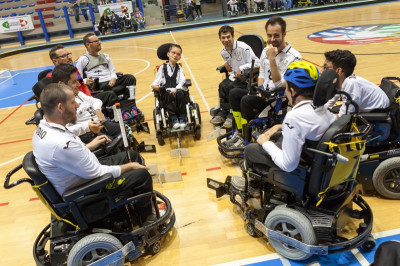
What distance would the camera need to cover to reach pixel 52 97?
2186 mm

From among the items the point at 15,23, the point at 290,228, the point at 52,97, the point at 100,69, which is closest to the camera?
the point at 52,97

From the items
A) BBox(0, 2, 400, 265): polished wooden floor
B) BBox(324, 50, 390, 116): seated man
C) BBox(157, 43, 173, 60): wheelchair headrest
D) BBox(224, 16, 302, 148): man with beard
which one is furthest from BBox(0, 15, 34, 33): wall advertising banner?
BBox(324, 50, 390, 116): seated man

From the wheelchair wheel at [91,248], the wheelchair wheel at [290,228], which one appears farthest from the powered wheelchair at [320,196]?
the wheelchair wheel at [91,248]

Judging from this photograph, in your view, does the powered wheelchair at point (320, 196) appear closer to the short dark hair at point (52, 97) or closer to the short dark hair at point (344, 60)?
the short dark hair at point (344, 60)

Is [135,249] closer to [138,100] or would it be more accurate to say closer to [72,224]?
[72,224]

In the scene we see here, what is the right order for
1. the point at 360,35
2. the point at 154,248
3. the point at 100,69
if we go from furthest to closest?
the point at 360,35, the point at 100,69, the point at 154,248

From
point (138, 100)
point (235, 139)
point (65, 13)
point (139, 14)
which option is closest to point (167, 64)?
point (235, 139)

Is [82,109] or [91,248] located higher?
[82,109]

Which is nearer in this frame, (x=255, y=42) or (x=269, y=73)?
(x=269, y=73)

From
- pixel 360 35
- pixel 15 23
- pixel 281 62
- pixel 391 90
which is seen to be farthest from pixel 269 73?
pixel 15 23

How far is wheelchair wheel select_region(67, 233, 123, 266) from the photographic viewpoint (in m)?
2.24

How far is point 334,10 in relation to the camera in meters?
15.5

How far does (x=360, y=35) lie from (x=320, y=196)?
885 cm

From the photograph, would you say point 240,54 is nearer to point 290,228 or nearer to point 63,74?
point 63,74
